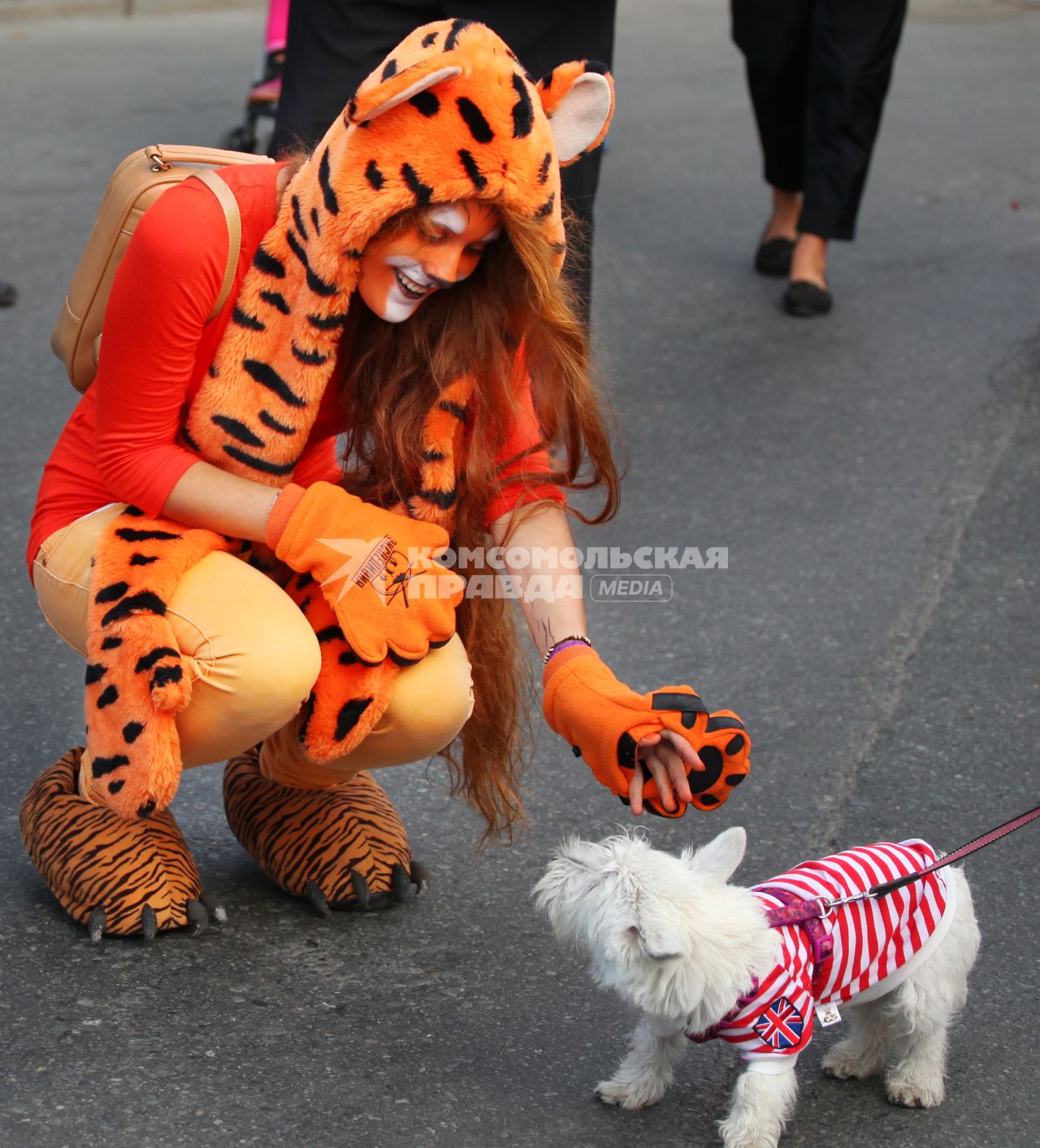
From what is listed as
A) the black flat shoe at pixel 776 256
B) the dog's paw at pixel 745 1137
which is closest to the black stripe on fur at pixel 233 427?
the dog's paw at pixel 745 1137

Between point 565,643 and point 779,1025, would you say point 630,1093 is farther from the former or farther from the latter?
point 565,643

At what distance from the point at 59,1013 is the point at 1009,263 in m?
4.78

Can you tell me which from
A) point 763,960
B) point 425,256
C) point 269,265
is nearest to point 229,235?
point 269,265

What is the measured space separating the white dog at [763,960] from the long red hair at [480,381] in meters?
0.66

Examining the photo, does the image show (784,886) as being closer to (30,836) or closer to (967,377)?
(30,836)

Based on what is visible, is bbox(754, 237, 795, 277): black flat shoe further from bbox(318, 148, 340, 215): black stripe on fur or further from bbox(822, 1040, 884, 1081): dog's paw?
bbox(822, 1040, 884, 1081): dog's paw

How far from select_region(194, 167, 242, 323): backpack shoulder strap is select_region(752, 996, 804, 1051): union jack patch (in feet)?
4.01

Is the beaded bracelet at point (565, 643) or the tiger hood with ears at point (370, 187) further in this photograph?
the beaded bracelet at point (565, 643)

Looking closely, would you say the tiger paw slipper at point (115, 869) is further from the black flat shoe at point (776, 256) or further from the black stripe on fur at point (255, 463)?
the black flat shoe at point (776, 256)

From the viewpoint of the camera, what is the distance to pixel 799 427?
14.5 ft

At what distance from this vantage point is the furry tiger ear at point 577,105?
2080 millimetres

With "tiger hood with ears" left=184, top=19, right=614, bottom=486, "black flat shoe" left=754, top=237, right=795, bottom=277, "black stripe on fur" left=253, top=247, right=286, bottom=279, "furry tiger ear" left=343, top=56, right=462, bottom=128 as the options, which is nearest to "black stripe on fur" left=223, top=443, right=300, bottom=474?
"tiger hood with ears" left=184, top=19, right=614, bottom=486

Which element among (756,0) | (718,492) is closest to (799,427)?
(718,492)

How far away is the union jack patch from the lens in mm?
1808
